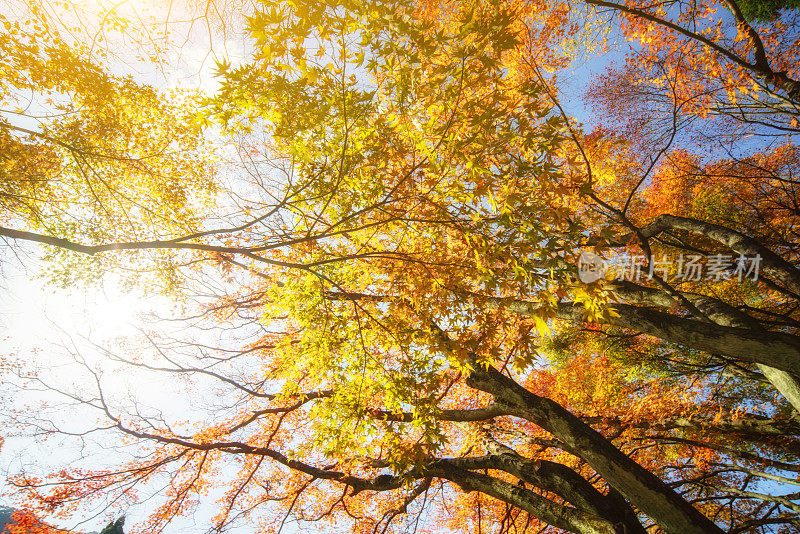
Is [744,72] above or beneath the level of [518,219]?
above

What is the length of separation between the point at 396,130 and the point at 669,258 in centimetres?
998

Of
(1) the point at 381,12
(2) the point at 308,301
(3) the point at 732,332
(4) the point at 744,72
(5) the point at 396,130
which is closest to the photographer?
(1) the point at 381,12

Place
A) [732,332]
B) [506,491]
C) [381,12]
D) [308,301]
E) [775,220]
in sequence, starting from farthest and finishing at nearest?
[775,220] < [308,301] < [506,491] < [732,332] < [381,12]

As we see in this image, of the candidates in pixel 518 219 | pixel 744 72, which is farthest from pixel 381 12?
pixel 744 72

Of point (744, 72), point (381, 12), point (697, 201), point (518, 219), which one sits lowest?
point (518, 219)

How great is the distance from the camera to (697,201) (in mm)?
9609

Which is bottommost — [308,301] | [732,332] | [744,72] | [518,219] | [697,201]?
[732,332]

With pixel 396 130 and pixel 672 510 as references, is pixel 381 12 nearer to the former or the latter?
pixel 396 130

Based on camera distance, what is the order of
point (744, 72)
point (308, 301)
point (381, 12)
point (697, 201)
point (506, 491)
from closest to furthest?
point (381, 12)
point (506, 491)
point (308, 301)
point (744, 72)
point (697, 201)

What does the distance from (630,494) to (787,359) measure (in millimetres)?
1942

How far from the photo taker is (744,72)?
20.4 ft

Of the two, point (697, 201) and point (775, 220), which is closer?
point (775, 220)

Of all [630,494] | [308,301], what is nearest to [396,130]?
[308,301]

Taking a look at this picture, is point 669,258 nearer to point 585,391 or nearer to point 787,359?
point 585,391
